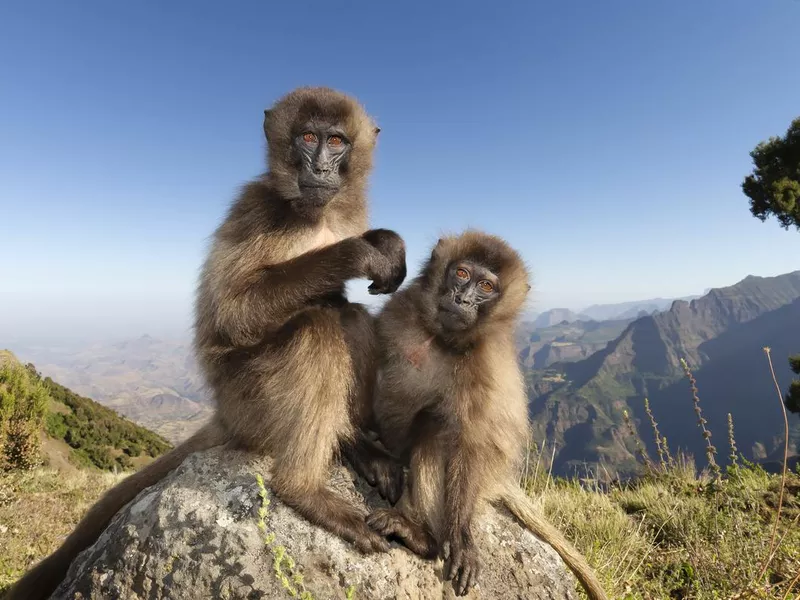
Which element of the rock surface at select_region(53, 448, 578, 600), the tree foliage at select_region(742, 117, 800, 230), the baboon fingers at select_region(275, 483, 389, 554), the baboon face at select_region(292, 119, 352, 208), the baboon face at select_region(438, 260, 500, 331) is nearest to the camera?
the rock surface at select_region(53, 448, 578, 600)

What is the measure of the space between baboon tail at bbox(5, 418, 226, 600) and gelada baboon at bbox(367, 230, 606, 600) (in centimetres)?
143

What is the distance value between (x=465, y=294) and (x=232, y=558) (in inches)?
95.5

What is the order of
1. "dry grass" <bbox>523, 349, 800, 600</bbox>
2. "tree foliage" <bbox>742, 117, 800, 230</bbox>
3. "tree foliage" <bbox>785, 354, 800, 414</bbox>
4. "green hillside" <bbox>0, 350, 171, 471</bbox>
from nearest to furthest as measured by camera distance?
"dry grass" <bbox>523, 349, 800, 600</bbox> < "green hillside" <bbox>0, 350, 171, 471</bbox> < "tree foliage" <bbox>785, 354, 800, 414</bbox> < "tree foliage" <bbox>742, 117, 800, 230</bbox>

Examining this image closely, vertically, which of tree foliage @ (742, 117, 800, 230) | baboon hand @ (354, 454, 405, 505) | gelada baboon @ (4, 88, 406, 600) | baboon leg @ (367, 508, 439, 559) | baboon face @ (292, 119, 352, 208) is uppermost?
tree foliage @ (742, 117, 800, 230)

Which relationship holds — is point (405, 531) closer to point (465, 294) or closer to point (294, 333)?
point (294, 333)

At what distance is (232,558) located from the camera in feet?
9.66

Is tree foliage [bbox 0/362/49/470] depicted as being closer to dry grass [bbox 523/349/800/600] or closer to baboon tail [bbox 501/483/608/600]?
dry grass [bbox 523/349/800/600]

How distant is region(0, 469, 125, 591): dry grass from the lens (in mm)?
6131

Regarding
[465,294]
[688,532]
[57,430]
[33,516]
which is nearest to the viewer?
[465,294]

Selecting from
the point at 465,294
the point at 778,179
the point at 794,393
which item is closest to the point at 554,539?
the point at 465,294

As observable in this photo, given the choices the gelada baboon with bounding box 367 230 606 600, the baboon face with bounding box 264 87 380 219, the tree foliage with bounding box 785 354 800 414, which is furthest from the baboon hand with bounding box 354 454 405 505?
the tree foliage with bounding box 785 354 800 414

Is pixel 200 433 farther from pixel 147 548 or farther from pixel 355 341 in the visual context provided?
pixel 355 341

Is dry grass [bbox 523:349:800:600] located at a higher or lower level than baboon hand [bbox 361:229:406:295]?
lower

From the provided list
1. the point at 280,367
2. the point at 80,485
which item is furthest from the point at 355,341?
the point at 80,485
